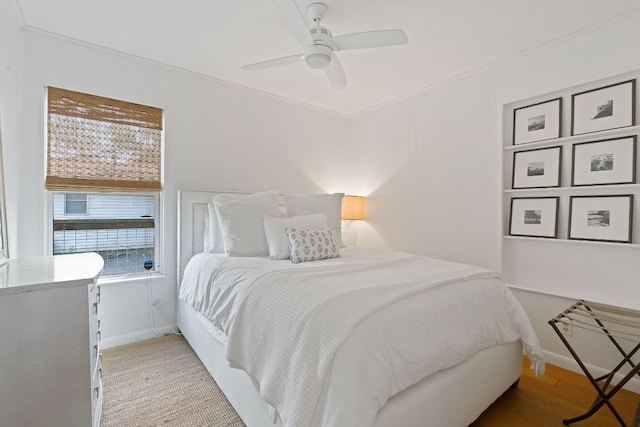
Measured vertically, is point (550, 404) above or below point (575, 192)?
below

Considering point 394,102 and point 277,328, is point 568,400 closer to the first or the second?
point 277,328

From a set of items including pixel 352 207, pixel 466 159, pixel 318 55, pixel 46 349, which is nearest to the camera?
pixel 46 349

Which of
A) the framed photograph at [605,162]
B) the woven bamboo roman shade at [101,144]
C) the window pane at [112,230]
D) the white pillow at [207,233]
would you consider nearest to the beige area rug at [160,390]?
the window pane at [112,230]

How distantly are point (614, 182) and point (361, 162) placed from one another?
2531mm

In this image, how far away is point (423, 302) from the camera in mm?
1398

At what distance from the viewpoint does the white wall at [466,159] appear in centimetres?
216

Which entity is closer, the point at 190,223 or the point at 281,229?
the point at 281,229

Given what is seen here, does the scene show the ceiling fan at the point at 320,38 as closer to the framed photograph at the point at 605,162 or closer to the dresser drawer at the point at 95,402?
the framed photograph at the point at 605,162

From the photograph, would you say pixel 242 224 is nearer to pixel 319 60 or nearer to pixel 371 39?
pixel 319 60

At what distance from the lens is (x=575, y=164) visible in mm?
2256

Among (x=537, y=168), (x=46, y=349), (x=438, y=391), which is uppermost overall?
(x=537, y=168)

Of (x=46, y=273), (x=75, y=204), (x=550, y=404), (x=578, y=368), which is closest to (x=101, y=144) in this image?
(x=75, y=204)

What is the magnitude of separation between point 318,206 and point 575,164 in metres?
2.08

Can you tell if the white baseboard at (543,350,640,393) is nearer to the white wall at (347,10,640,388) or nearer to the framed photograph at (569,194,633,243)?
the white wall at (347,10,640,388)
